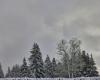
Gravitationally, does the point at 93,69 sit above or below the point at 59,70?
above

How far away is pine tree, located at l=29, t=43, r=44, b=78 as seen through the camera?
51781 millimetres

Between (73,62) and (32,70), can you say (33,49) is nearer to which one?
(32,70)

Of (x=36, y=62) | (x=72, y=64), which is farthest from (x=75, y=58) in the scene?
(x=36, y=62)

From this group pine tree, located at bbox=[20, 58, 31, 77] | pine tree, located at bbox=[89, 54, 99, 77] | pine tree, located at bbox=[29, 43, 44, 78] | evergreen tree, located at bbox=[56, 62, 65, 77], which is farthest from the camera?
pine tree, located at bbox=[89, 54, 99, 77]

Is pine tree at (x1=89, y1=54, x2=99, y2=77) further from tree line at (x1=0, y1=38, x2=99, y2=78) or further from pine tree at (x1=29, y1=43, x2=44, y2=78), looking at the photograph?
pine tree at (x1=29, y1=43, x2=44, y2=78)

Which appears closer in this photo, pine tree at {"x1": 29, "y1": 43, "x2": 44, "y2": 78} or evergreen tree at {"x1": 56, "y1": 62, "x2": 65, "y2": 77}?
pine tree at {"x1": 29, "y1": 43, "x2": 44, "y2": 78}

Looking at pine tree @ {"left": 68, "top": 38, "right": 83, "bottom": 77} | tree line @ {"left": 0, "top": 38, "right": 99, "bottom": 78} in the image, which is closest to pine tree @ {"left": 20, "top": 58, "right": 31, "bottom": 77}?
tree line @ {"left": 0, "top": 38, "right": 99, "bottom": 78}

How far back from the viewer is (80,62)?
61.2 meters

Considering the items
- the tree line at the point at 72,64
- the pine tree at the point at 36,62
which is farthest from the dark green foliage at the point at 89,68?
the pine tree at the point at 36,62

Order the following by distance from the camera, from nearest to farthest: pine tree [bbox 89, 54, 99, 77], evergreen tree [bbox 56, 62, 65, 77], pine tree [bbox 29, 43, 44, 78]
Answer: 1. pine tree [bbox 29, 43, 44, 78]
2. evergreen tree [bbox 56, 62, 65, 77]
3. pine tree [bbox 89, 54, 99, 77]

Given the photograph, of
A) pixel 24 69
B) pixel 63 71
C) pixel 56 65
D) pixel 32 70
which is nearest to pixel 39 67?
pixel 32 70

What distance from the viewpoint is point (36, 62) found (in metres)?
52.5

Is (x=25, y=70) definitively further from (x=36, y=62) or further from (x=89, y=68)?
(x=89, y=68)

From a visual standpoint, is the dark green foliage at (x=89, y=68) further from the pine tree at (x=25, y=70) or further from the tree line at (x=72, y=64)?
the pine tree at (x=25, y=70)
